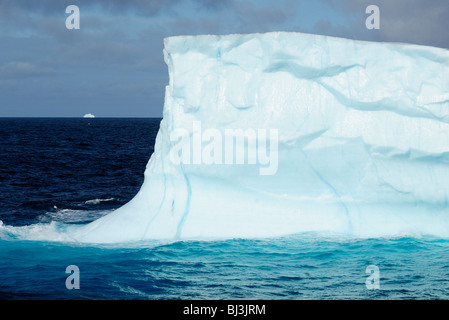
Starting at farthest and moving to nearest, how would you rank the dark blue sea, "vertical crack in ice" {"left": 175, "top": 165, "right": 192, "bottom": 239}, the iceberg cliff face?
"vertical crack in ice" {"left": 175, "top": 165, "right": 192, "bottom": 239} → the iceberg cliff face → the dark blue sea

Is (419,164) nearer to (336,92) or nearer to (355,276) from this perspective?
(336,92)

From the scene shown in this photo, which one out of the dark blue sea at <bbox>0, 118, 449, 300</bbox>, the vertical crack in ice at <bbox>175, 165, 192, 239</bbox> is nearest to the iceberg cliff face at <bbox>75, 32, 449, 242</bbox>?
the vertical crack in ice at <bbox>175, 165, 192, 239</bbox>

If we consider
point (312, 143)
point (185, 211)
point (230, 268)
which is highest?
point (312, 143)

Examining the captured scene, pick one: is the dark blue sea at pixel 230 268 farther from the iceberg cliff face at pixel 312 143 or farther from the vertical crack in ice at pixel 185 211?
the iceberg cliff face at pixel 312 143

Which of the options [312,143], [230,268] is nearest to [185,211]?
[230,268]

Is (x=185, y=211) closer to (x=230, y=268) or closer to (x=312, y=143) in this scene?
(x=230, y=268)

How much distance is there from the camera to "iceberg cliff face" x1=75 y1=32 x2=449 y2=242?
1131 cm

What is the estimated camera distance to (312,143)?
37.7ft

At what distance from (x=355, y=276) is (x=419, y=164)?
3439mm

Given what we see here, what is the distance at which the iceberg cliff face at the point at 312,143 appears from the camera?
11312mm

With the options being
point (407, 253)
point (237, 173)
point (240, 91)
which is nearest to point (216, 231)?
point (237, 173)

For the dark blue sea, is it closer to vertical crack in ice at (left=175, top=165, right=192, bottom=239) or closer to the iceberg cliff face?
vertical crack in ice at (left=175, top=165, right=192, bottom=239)

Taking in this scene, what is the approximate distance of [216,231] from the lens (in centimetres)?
1131

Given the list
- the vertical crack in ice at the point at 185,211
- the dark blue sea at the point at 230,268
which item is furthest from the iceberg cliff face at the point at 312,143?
the dark blue sea at the point at 230,268
